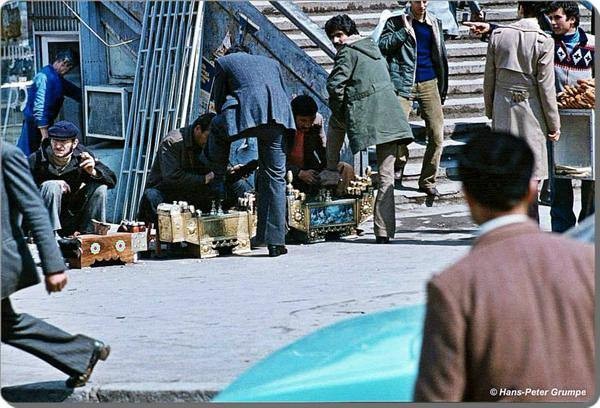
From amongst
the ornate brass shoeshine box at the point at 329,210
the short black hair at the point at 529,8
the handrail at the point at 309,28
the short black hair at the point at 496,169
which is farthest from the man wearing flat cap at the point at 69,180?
the short black hair at the point at 496,169

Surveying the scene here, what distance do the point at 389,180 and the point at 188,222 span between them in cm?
143

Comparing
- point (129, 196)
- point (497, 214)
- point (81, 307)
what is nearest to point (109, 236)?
point (81, 307)

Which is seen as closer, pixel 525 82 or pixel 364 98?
pixel 525 82

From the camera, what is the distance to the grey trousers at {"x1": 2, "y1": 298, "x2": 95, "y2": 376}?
209 inches

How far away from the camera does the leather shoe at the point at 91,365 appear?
5488mm

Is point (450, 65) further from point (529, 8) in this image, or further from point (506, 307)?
point (506, 307)

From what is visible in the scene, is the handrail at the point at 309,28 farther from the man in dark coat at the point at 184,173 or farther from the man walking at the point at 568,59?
the man walking at the point at 568,59

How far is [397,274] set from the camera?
25.2ft

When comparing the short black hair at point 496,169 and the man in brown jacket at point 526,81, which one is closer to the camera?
the short black hair at point 496,169

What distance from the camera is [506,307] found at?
128 inches

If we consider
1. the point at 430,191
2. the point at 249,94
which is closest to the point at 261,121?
the point at 249,94

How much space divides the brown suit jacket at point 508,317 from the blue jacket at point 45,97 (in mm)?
6839

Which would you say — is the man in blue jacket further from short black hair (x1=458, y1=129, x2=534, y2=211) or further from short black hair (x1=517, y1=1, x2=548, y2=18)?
short black hair (x1=458, y1=129, x2=534, y2=211)

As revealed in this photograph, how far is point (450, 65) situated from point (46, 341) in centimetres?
658
